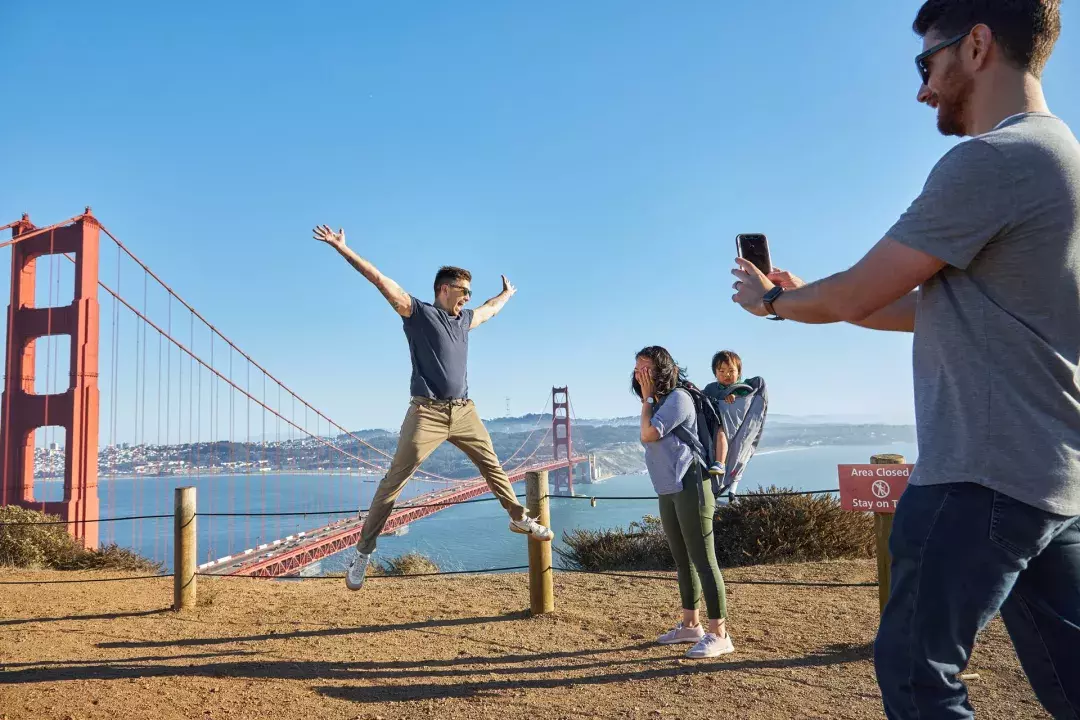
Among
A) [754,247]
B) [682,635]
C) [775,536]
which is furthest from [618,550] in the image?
[754,247]

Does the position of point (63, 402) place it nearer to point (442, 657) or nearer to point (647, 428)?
point (442, 657)

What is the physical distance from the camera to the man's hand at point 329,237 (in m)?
3.06

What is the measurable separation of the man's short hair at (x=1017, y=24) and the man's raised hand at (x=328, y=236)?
8.27 ft

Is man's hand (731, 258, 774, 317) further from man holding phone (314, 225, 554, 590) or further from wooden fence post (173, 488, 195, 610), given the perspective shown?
wooden fence post (173, 488, 195, 610)

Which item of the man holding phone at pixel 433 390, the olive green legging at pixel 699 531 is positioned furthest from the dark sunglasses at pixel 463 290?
the olive green legging at pixel 699 531

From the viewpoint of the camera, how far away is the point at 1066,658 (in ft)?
3.33

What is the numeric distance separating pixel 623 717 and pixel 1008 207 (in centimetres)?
212

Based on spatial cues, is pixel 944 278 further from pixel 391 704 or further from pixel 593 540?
pixel 593 540

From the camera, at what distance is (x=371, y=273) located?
3146 mm

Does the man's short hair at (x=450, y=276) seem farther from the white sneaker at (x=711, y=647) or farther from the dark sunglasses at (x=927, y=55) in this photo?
the dark sunglasses at (x=927, y=55)

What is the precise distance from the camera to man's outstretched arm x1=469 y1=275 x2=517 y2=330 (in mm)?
3681

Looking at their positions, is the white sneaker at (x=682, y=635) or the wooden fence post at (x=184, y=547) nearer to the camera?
the white sneaker at (x=682, y=635)

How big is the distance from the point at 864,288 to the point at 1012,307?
0.19m

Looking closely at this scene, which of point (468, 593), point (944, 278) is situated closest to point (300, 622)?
point (468, 593)
